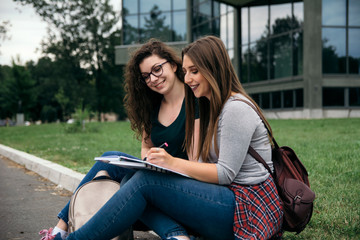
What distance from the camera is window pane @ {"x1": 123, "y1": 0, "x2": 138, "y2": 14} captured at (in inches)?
1203

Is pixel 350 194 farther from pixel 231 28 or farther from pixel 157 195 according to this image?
pixel 231 28

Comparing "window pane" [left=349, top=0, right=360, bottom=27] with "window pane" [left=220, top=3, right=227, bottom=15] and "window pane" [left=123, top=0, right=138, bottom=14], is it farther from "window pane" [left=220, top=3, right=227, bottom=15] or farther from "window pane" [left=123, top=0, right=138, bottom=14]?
"window pane" [left=123, top=0, right=138, bottom=14]

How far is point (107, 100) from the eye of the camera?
1945 inches

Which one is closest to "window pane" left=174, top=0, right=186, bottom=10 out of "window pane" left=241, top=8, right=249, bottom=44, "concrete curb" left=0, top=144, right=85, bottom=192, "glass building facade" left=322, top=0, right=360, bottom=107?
"window pane" left=241, top=8, right=249, bottom=44

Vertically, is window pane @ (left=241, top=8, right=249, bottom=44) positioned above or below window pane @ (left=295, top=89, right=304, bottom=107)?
above

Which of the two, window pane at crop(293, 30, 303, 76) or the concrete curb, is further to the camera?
window pane at crop(293, 30, 303, 76)

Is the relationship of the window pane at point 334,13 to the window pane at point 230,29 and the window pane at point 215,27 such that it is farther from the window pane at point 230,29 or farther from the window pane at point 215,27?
the window pane at point 215,27

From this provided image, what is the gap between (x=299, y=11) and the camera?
21.0 meters

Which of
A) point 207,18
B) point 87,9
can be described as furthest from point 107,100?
point 207,18

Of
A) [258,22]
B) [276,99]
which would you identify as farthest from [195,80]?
[258,22]

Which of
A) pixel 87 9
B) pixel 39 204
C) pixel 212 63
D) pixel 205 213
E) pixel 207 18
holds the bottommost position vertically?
pixel 39 204

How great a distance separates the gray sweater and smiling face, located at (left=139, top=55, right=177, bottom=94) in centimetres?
113

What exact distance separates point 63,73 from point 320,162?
4063 centimetres

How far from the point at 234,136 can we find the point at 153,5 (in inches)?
1161
